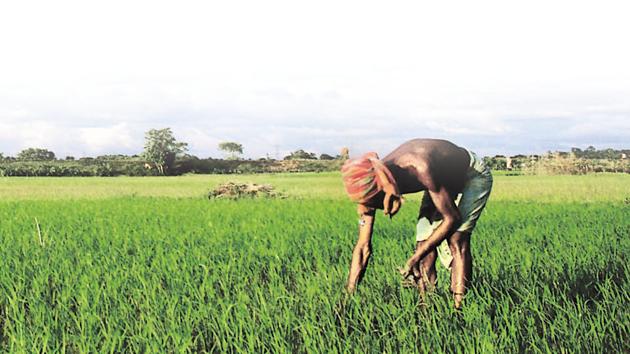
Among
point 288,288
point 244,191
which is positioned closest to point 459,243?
point 288,288

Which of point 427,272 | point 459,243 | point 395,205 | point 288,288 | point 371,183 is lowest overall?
point 288,288

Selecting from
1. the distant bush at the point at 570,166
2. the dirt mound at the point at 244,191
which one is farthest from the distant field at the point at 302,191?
the distant bush at the point at 570,166

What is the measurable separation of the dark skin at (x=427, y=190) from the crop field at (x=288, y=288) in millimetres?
334

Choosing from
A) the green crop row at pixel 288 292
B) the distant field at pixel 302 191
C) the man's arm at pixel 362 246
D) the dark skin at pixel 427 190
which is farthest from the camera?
the distant field at pixel 302 191

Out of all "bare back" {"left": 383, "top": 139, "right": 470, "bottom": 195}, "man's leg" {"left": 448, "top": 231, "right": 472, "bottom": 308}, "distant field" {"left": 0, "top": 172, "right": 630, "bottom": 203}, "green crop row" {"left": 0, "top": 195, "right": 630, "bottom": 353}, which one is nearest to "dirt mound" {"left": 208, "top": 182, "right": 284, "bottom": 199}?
"distant field" {"left": 0, "top": 172, "right": 630, "bottom": 203}

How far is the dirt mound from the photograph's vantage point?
603 inches

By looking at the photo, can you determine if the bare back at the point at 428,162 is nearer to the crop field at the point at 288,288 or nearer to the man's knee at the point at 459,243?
the man's knee at the point at 459,243

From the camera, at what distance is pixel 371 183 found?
3207mm

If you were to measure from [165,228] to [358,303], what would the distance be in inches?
208

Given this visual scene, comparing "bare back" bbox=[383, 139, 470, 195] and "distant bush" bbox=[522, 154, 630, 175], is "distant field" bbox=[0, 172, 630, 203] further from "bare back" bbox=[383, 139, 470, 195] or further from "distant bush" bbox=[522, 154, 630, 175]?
"bare back" bbox=[383, 139, 470, 195]

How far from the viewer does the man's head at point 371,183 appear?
3172 mm

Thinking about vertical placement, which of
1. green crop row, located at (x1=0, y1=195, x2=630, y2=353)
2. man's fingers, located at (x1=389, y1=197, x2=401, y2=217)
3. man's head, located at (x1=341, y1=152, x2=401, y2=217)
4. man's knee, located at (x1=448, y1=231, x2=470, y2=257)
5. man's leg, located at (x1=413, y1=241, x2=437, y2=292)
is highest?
man's head, located at (x1=341, y1=152, x2=401, y2=217)

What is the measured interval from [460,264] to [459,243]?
145 millimetres

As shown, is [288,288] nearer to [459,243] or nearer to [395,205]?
[459,243]
